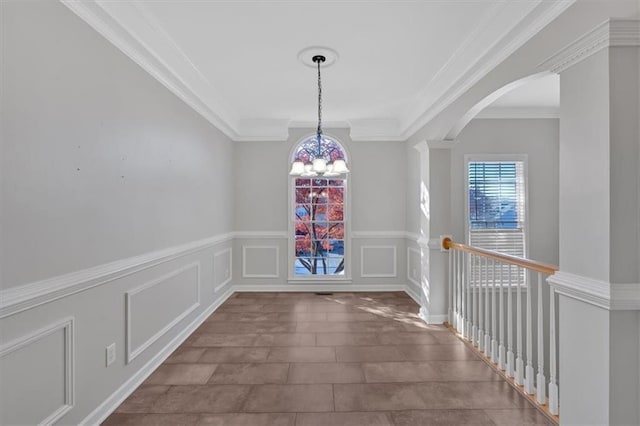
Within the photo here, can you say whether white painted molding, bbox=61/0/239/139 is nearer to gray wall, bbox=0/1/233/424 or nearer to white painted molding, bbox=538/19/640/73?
gray wall, bbox=0/1/233/424

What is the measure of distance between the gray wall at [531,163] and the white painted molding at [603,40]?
307cm

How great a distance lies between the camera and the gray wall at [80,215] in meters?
1.55

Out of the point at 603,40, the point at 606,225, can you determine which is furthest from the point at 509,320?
Result: the point at 603,40

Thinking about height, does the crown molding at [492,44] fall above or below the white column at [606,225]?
above

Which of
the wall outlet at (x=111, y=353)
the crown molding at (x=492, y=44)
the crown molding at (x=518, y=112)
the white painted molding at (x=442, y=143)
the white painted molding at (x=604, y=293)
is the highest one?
the crown molding at (x=518, y=112)

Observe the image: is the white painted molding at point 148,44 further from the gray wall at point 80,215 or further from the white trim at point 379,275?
the white trim at point 379,275

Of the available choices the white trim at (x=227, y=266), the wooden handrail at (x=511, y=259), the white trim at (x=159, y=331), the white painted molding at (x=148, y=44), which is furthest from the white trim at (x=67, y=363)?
the wooden handrail at (x=511, y=259)

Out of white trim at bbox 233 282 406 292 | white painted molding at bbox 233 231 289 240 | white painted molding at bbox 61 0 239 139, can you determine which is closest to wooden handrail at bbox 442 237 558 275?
white trim at bbox 233 282 406 292

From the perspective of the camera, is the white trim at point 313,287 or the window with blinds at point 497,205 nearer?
the window with blinds at point 497,205

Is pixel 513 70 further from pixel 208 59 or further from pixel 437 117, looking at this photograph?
pixel 208 59

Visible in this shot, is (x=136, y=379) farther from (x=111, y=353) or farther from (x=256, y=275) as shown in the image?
(x=256, y=275)

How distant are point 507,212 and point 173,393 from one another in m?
4.83

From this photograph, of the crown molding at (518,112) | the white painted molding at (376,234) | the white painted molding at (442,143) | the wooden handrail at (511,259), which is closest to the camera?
the wooden handrail at (511,259)

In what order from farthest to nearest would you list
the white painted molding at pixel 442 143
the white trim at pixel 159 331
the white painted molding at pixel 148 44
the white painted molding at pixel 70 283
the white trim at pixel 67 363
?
the white painted molding at pixel 442 143 < the white trim at pixel 159 331 < the white painted molding at pixel 148 44 < the white trim at pixel 67 363 < the white painted molding at pixel 70 283
